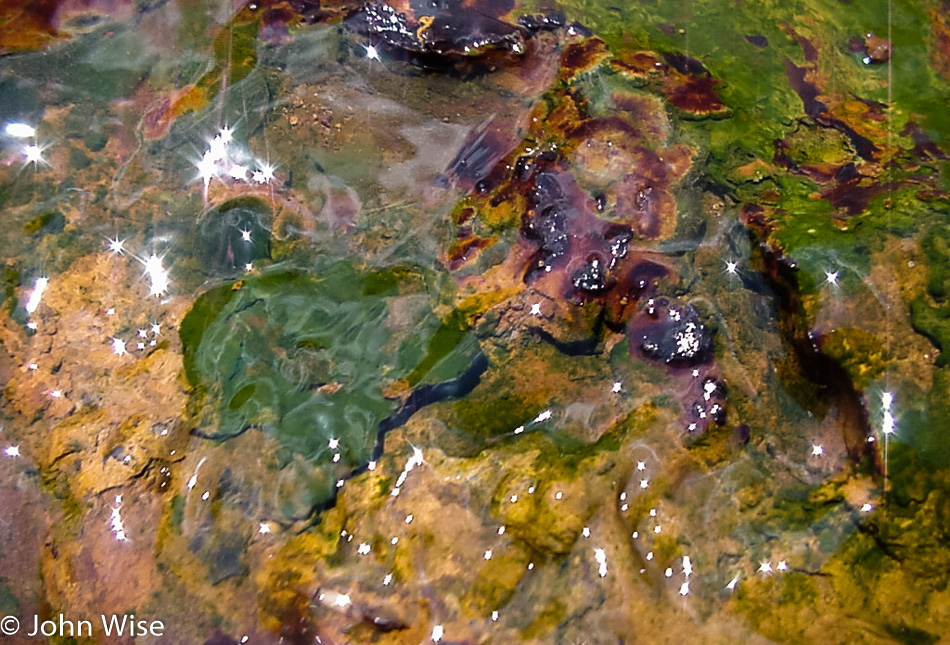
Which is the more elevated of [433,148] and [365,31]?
[365,31]

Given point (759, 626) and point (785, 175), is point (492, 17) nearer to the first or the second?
point (785, 175)

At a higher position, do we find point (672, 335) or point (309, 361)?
point (672, 335)

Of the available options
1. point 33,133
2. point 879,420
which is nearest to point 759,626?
point 879,420

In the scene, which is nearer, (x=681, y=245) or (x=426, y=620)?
(x=426, y=620)

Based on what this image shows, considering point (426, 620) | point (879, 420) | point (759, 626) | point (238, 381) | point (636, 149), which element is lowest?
point (426, 620)

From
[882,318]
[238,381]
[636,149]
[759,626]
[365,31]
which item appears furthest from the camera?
[365,31]

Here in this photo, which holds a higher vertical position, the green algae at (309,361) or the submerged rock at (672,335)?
the submerged rock at (672,335)

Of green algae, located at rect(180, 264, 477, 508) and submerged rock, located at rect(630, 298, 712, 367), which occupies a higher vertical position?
submerged rock, located at rect(630, 298, 712, 367)

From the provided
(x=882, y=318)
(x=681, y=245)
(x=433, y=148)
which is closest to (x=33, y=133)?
(x=433, y=148)

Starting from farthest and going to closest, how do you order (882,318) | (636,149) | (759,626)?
(636,149) → (882,318) → (759,626)
